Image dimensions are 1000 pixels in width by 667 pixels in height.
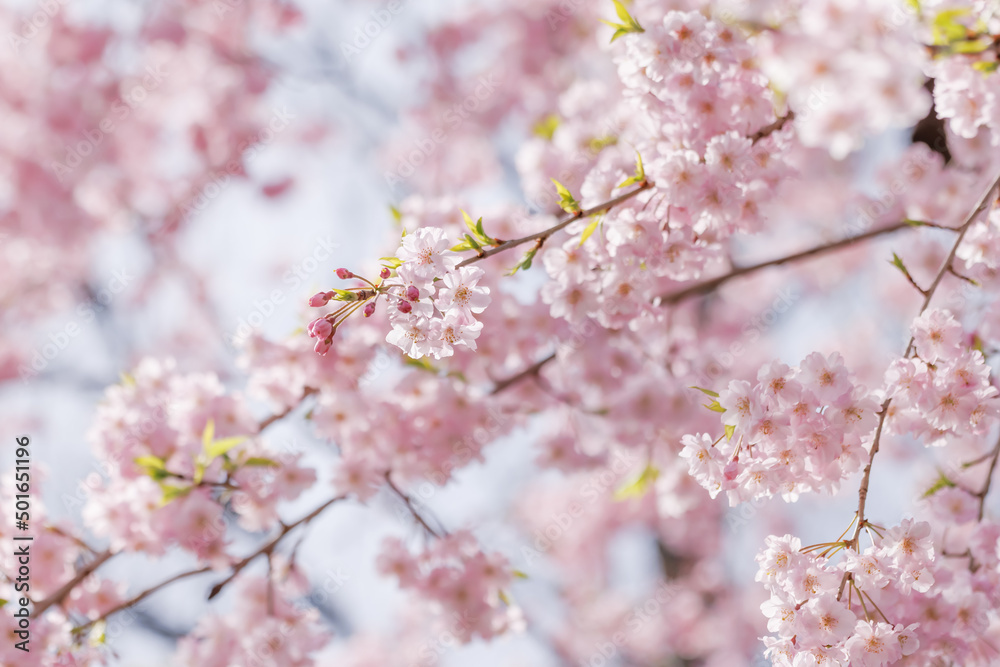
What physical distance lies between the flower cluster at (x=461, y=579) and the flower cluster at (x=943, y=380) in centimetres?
174

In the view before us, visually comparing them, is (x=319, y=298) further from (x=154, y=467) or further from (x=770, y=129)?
(x=770, y=129)

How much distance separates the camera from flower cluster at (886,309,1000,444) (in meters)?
1.82

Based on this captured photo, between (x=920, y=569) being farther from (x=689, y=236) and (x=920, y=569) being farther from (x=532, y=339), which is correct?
(x=532, y=339)

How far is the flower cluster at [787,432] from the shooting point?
175cm

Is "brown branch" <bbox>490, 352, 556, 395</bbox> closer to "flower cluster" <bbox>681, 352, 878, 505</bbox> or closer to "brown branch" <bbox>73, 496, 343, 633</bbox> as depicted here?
"brown branch" <bbox>73, 496, 343, 633</bbox>

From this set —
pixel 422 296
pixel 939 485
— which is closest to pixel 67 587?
pixel 422 296

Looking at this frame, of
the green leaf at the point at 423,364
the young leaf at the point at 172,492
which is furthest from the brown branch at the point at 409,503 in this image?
the young leaf at the point at 172,492

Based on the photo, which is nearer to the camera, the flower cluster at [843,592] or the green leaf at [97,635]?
the flower cluster at [843,592]

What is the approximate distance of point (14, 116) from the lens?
7.18m

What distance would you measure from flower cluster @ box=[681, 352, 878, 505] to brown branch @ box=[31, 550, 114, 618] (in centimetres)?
218

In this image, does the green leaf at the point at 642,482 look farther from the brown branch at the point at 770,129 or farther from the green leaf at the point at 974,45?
the green leaf at the point at 974,45

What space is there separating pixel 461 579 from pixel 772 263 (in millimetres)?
1825

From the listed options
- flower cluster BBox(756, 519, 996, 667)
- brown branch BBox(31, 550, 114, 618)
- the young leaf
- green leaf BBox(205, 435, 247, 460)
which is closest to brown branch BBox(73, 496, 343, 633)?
brown branch BBox(31, 550, 114, 618)

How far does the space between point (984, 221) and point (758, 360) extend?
4636mm
